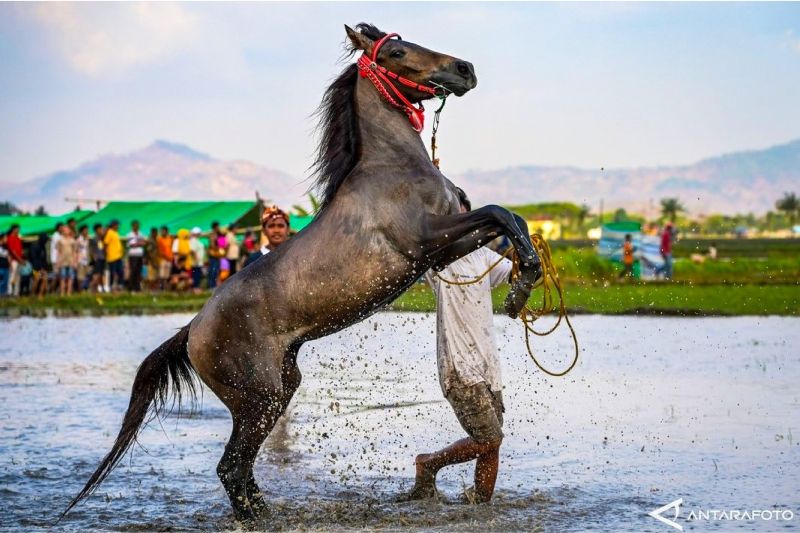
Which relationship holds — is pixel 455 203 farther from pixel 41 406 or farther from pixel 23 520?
pixel 41 406

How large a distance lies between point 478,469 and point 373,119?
2.30 meters

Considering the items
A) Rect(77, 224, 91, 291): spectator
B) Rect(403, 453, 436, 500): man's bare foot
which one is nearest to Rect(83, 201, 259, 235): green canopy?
Rect(77, 224, 91, 291): spectator

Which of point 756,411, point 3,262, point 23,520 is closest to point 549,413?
point 756,411

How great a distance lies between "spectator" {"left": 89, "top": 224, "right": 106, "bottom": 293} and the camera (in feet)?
88.4

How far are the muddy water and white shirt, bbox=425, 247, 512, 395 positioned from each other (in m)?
0.79

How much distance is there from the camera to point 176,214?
38969 millimetres

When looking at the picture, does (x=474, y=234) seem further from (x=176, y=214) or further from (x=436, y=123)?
(x=176, y=214)

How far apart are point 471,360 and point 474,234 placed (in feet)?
3.28

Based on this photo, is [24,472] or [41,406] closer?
[24,472]

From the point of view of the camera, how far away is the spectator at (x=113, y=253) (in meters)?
26.8

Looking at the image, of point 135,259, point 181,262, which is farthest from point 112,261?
point 181,262

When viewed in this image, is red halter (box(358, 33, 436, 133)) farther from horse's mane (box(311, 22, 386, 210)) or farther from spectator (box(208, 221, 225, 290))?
spectator (box(208, 221, 225, 290))

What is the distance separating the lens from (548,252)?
7.11 metres

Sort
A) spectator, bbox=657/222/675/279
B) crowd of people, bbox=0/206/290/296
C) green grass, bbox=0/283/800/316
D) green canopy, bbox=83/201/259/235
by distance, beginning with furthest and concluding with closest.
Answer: green canopy, bbox=83/201/259/235 < spectator, bbox=657/222/675/279 < crowd of people, bbox=0/206/290/296 < green grass, bbox=0/283/800/316
